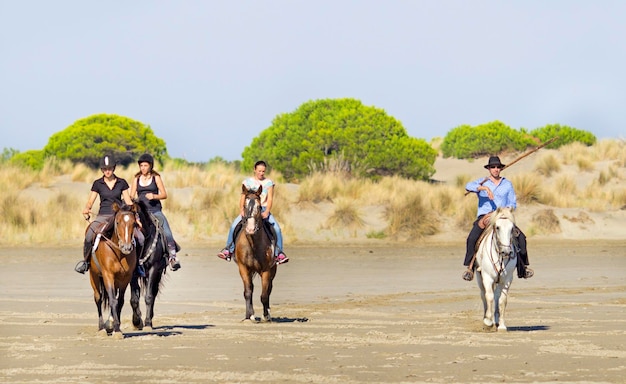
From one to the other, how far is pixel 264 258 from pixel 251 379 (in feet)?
20.7

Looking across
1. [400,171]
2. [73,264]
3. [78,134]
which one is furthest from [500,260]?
[78,134]

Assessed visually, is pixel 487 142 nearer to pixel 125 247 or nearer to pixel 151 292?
pixel 151 292

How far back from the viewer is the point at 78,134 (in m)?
53.7

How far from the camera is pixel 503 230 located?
1641 cm

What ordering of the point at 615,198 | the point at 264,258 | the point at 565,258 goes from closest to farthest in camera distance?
the point at 264,258 → the point at 565,258 → the point at 615,198

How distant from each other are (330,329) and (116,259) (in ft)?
9.99

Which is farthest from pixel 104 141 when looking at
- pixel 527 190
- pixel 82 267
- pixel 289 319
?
pixel 82 267

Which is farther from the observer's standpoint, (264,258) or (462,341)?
(264,258)

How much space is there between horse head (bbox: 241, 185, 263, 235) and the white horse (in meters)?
3.10

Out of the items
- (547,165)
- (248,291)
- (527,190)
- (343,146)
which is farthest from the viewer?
(547,165)

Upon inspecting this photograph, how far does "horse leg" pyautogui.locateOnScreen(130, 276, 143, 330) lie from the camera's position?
56.4 ft

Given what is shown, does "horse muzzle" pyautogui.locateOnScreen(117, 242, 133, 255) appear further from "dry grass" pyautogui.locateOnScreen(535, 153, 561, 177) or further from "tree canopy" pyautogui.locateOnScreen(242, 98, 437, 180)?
"dry grass" pyautogui.locateOnScreen(535, 153, 561, 177)

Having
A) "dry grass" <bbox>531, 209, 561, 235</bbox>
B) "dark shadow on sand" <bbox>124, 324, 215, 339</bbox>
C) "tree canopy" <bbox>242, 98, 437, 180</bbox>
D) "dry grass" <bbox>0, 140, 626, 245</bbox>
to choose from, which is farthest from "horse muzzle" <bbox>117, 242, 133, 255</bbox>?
"tree canopy" <bbox>242, 98, 437, 180</bbox>

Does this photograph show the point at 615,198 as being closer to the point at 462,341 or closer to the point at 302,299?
the point at 302,299
